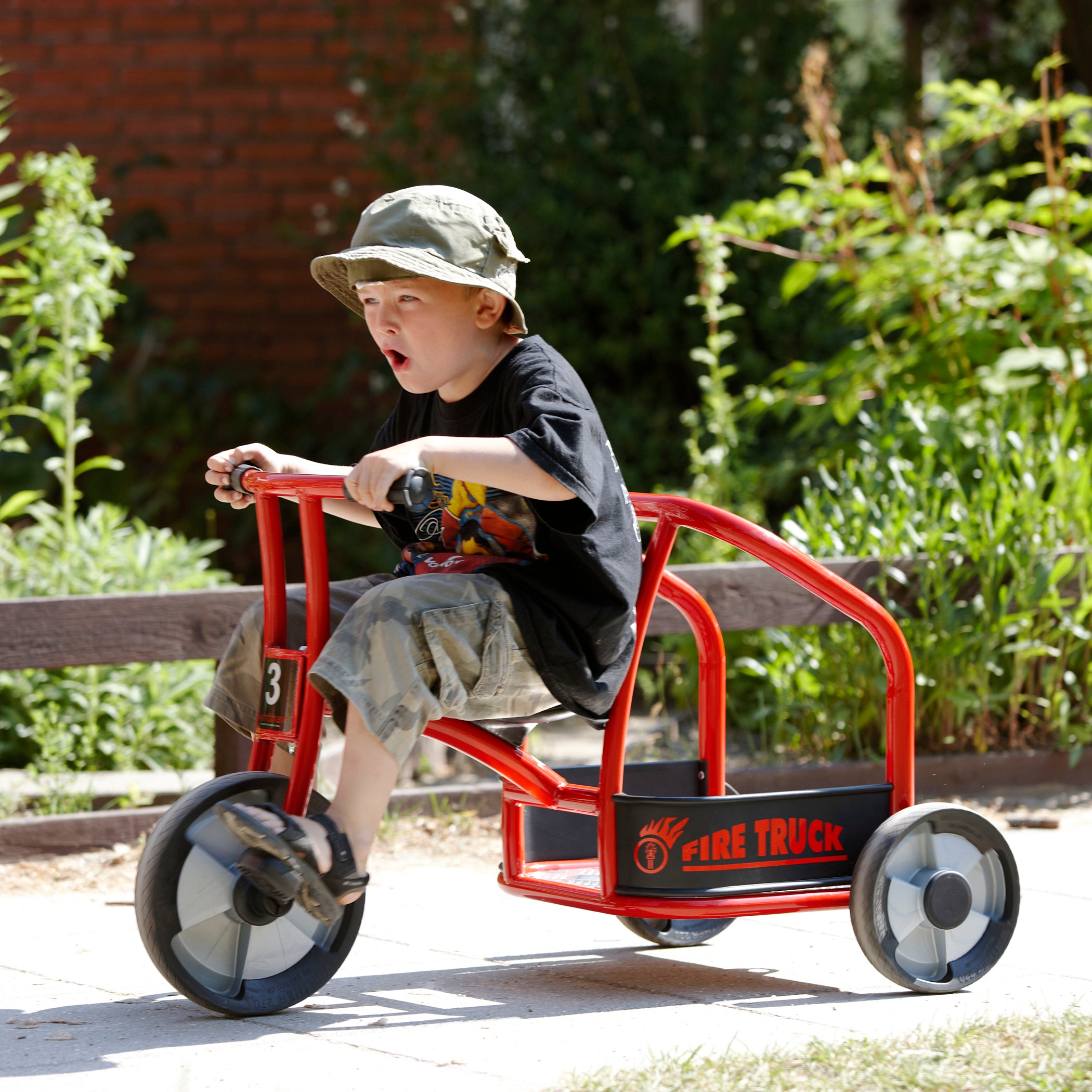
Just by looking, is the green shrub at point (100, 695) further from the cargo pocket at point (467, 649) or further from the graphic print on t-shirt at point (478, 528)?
the cargo pocket at point (467, 649)

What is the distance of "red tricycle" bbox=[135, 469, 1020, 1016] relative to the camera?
2.76 metres

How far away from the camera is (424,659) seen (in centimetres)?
268

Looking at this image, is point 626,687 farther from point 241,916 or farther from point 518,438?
point 241,916

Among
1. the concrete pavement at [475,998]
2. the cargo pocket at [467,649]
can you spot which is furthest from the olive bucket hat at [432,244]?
the concrete pavement at [475,998]

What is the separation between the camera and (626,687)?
2.97 metres

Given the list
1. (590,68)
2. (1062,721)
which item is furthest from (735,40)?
(1062,721)

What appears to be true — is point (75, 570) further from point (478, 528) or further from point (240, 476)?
point (478, 528)

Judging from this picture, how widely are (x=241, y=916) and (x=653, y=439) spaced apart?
4358 millimetres

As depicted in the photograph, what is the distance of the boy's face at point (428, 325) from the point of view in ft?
9.46

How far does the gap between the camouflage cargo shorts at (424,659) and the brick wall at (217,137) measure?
552 cm

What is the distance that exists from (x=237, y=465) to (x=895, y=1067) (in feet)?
5.05

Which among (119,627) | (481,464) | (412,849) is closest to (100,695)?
(119,627)

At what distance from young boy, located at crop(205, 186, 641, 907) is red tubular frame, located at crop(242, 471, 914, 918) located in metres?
0.07

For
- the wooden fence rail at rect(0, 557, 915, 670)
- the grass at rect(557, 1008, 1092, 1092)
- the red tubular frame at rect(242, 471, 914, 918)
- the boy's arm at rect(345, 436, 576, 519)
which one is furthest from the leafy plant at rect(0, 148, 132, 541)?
the grass at rect(557, 1008, 1092, 1092)
